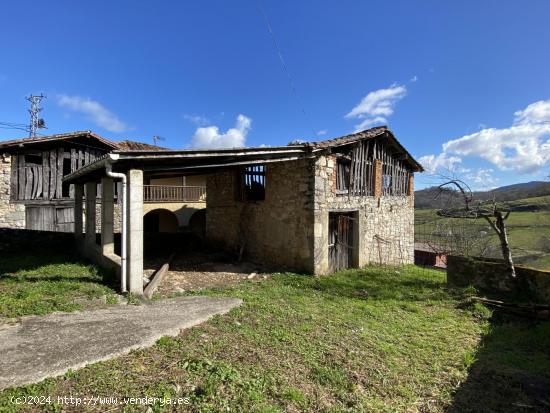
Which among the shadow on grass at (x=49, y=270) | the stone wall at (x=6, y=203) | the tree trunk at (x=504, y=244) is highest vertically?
the stone wall at (x=6, y=203)

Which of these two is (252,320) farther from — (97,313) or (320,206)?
(320,206)

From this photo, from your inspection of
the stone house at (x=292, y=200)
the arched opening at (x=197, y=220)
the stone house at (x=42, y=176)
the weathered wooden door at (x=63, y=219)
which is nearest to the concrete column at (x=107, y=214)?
the stone house at (x=292, y=200)

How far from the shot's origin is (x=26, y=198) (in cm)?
1401

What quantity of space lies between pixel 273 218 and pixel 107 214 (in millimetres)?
4758

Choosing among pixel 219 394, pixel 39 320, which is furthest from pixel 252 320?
pixel 39 320

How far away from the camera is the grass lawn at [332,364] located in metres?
3.09

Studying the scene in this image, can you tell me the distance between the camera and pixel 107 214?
8023mm

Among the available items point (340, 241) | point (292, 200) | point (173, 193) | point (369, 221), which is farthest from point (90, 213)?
point (369, 221)

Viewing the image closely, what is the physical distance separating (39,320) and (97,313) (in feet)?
2.48

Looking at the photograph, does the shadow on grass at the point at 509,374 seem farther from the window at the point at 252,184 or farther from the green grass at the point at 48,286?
the window at the point at 252,184

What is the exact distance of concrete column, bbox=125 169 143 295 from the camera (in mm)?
6133

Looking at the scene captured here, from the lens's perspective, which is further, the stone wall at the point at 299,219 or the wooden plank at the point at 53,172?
the wooden plank at the point at 53,172

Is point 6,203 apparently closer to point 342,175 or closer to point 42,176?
point 42,176

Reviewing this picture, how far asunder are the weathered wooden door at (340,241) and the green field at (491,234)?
3746 mm
